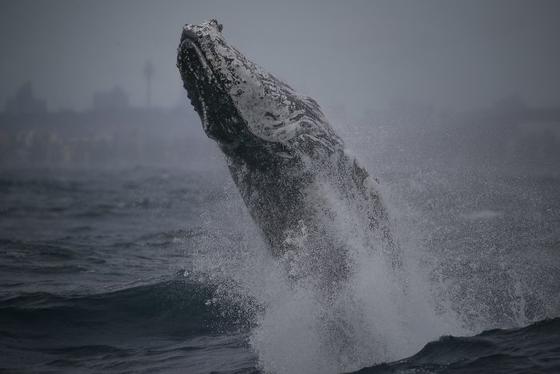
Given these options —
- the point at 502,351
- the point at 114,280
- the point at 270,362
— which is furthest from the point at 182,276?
the point at 502,351

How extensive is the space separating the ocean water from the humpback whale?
14.5 inches

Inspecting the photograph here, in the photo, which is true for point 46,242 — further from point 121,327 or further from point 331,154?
point 331,154

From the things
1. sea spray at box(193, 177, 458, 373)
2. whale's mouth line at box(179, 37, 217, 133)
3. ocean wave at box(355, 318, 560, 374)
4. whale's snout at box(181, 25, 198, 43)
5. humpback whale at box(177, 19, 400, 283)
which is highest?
whale's snout at box(181, 25, 198, 43)

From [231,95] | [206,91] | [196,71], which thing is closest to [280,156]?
[231,95]

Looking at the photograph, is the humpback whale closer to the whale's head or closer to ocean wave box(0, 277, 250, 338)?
the whale's head

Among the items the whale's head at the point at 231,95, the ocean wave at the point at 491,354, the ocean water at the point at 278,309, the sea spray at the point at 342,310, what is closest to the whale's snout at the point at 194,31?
the whale's head at the point at 231,95

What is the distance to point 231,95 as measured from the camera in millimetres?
5328

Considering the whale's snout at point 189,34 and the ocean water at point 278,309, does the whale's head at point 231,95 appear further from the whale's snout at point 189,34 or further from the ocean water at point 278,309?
the ocean water at point 278,309

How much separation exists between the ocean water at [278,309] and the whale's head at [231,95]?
1.28m

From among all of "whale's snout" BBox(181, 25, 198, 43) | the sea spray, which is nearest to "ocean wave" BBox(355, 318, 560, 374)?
the sea spray

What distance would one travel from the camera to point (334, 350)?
16.9 feet

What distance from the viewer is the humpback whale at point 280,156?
535 centimetres

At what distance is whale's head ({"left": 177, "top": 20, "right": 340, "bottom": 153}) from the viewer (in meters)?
5.31

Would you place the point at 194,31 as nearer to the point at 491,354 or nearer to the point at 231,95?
the point at 231,95
